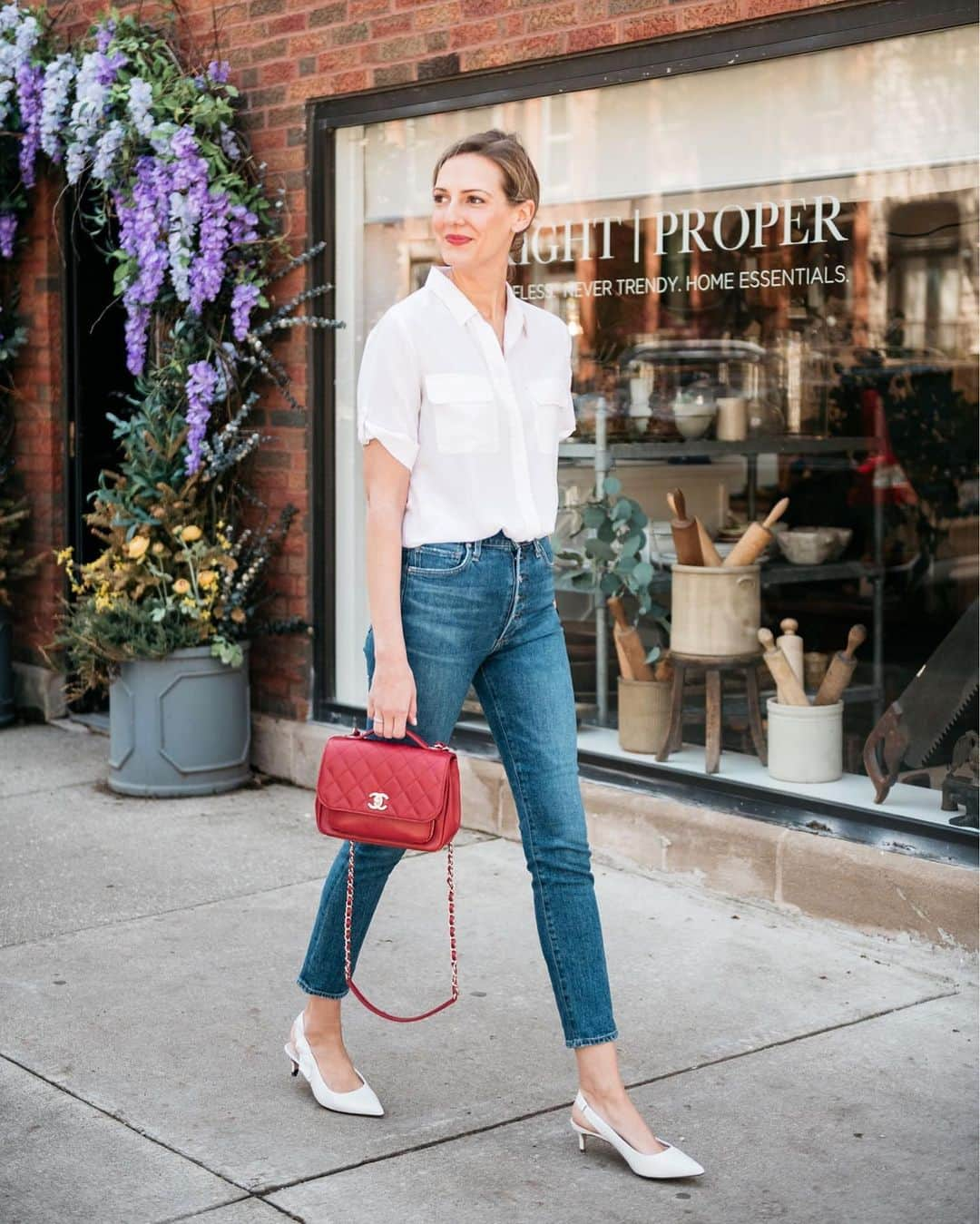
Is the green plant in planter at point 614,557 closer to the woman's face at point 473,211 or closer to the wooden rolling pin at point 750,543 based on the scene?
the wooden rolling pin at point 750,543

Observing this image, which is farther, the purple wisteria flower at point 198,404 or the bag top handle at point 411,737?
the purple wisteria flower at point 198,404

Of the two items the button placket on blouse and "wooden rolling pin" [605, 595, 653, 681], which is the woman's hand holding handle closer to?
the button placket on blouse

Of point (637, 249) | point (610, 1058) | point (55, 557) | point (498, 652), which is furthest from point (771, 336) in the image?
point (55, 557)

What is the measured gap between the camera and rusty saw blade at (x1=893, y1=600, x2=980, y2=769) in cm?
506

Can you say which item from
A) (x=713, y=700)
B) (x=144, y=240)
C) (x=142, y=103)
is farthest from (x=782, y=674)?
(x=142, y=103)

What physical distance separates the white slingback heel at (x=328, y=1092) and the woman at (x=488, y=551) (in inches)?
15.2

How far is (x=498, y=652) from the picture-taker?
3.52 metres

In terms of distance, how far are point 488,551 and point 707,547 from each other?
236cm

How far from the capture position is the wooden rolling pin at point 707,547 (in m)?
5.64

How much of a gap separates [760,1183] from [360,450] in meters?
3.73

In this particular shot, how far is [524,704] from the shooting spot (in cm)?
349

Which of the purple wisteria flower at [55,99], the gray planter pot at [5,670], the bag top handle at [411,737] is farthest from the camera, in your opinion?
the gray planter pot at [5,670]

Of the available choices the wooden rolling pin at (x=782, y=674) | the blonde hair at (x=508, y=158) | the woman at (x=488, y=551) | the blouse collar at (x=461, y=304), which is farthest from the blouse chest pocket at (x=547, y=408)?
the wooden rolling pin at (x=782, y=674)

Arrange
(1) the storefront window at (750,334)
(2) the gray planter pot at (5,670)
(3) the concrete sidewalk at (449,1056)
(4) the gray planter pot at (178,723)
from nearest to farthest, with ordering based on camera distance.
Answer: (3) the concrete sidewalk at (449,1056)
(1) the storefront window at (750,334)
(4) the gray planter pot at (178,723)
(2) the gray planter pot at (5,670)
